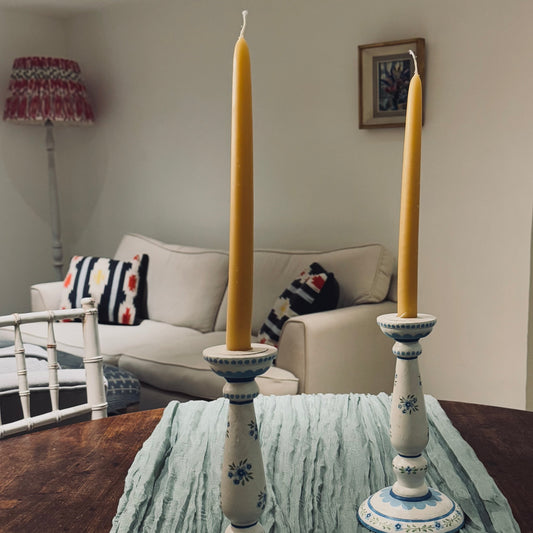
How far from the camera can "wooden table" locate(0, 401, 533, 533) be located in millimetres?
780

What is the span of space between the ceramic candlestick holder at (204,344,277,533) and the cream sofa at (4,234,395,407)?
2145mm

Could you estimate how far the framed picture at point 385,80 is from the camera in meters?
3.25

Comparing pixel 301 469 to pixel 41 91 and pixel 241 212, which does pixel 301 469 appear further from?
pixel 41 91

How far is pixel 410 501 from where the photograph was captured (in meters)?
0.70

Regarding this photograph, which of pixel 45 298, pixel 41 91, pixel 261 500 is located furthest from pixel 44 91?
pixel 261 500

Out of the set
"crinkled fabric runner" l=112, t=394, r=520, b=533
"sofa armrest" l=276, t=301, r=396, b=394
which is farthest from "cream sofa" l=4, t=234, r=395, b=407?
"crinkled fabric runner" l=112, t=394, r=520, b=533

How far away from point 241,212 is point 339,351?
243 centimetres

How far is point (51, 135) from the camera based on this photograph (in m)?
4.76

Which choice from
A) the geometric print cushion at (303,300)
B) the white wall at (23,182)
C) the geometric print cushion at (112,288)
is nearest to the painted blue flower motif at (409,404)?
the geometric print cushion at (303,300)

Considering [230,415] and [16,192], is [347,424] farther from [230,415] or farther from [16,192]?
[16,192]

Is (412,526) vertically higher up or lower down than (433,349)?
higher up

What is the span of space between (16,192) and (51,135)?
0.47 m

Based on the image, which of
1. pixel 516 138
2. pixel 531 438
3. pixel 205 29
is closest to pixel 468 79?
→ pixel 516 138

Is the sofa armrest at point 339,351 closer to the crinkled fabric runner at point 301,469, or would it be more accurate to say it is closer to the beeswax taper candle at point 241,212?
the crinkled fabric runner at point 301,469
